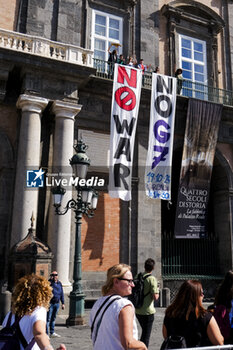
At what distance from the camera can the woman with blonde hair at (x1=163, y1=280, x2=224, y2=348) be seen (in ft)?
11.0

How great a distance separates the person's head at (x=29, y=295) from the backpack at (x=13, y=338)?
0.10 m

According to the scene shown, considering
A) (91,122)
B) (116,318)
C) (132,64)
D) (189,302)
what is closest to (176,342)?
(189,302)

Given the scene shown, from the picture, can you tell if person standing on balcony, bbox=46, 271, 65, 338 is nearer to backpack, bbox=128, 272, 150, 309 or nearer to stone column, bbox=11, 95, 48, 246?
backpack, bbox=128, 272, 150, 309

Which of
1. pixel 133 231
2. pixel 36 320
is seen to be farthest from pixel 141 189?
pixel 36 320

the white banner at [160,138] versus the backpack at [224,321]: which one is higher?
the white banner at [160,138]

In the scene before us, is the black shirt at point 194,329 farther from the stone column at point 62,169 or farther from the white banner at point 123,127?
the white banner at point 123,127

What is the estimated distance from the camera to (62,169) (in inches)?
514

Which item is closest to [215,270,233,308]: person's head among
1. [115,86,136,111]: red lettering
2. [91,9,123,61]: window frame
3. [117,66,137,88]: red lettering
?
[115,86,136,111]: red lettering

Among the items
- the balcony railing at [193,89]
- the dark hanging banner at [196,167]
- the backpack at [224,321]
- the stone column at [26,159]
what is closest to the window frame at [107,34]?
the balcony railing at [193,89]

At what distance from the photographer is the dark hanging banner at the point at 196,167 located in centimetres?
1559

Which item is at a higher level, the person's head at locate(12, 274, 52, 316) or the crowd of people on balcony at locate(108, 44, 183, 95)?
the crowd of people on balcony at locate(108, 44, 183, 95)

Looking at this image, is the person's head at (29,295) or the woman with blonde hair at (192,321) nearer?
the person's head at (29,295)

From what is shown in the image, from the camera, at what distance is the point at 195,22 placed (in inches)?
763

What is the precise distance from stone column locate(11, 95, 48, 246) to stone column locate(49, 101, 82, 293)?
0.62 m
